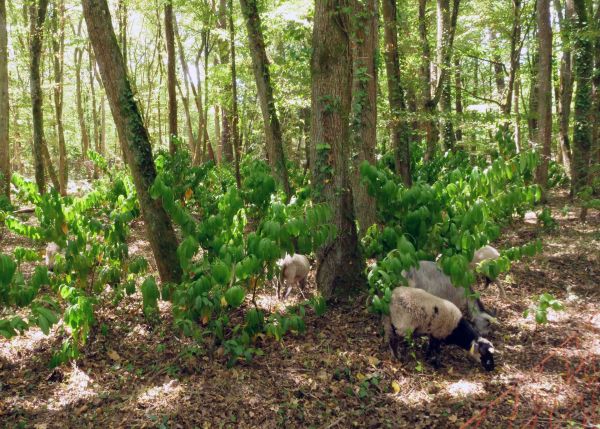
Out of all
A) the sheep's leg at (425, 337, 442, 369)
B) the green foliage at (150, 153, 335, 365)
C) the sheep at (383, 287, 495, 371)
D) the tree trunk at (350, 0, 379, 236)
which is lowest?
the sheep's leg at (425, 337, 442, 369)

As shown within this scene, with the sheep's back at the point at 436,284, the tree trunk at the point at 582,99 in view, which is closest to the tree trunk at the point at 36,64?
the sheep's back at the point at 436,284

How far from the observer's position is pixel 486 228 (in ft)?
15.1

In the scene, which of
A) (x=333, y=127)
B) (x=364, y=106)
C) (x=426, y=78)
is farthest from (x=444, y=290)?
(x=426, y=78)

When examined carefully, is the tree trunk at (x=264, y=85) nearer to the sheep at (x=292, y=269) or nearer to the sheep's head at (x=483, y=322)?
the sheep at (x=292, y=269)

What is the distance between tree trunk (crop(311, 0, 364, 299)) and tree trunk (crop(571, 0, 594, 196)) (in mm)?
7918

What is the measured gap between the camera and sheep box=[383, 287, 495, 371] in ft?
14.6

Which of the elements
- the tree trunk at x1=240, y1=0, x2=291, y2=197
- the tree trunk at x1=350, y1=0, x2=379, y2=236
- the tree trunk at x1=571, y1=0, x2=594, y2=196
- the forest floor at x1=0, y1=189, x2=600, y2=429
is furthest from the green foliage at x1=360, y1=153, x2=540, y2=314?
the tree trunk at x1=571, y1=0, x2=594, y2=196

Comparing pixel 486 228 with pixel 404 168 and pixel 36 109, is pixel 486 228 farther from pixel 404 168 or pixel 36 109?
pixel 36 109

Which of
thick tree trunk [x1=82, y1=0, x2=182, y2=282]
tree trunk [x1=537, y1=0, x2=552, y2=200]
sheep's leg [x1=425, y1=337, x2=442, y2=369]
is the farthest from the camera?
tree trunk [x1=537, y1=0, x2=552, y2=200]

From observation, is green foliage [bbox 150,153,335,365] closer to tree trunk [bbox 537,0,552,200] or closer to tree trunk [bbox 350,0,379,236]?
tree trunk [bbox 350,0,379,236]

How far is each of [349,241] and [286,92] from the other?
711 cm

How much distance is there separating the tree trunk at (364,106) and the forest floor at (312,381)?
1.91 meters

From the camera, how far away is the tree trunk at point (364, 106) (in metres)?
5.77

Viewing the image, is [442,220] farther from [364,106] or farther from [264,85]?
[264,85]
